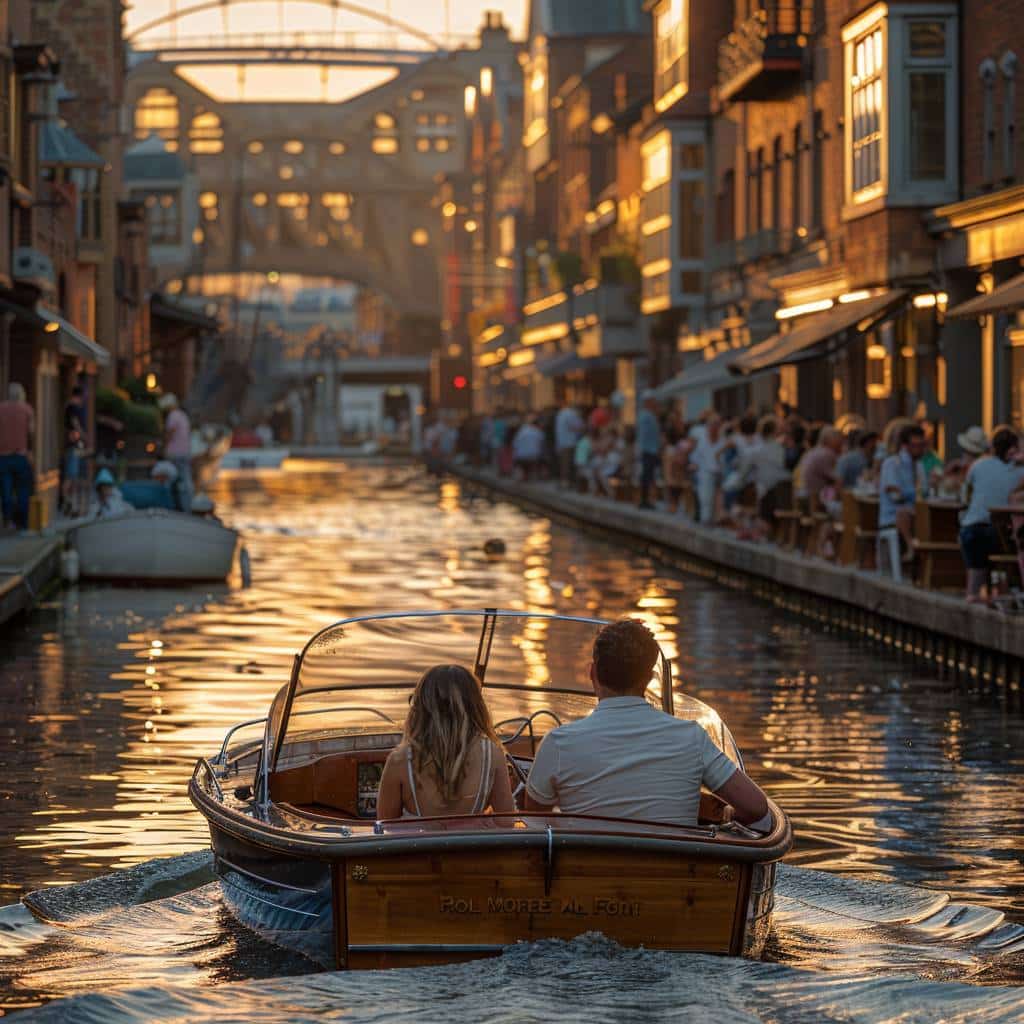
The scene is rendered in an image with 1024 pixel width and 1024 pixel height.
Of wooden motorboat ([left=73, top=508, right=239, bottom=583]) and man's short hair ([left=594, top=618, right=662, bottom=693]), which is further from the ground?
man's short hair ([left=594, top=618, right=662, bottom=693])

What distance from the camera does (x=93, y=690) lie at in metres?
17.9

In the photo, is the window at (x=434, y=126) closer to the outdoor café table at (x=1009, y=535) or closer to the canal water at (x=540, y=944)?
the canal water at (x=540, y=944)

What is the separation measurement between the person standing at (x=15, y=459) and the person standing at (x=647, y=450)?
1404 centimetres

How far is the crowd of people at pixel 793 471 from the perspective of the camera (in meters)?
19.5

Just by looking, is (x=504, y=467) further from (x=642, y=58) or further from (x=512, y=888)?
(x=512, y=888)

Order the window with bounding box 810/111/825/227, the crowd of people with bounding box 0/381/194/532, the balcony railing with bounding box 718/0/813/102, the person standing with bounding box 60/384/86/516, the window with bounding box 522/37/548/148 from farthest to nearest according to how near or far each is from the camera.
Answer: the window with bounding box 522/37/548/148, the balcony railing with bounding box 718/0/813/102, the window with bounding box 810/111/825/227, the person standing with bounding box 60/384/86/516, the crowd of people with bounding box 0/381/194/532

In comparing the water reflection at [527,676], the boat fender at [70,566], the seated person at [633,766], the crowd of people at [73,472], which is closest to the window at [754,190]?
the crowd of people at [73,472]

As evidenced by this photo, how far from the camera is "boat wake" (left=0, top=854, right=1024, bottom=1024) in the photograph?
7.50 m

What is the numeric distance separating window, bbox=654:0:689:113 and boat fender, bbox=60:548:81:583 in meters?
27.6

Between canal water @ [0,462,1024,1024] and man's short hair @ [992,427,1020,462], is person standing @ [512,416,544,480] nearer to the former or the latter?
canal water @ [0,462,1024,1024]

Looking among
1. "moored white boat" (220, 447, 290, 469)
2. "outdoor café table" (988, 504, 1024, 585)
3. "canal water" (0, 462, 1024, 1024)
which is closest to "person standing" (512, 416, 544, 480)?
"canal water" (0, 462, 1024, 1024)

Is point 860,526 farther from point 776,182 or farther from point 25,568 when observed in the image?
point 776,182

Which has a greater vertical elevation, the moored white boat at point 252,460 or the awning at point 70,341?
the awning at point 70,341

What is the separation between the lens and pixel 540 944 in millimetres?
7910
